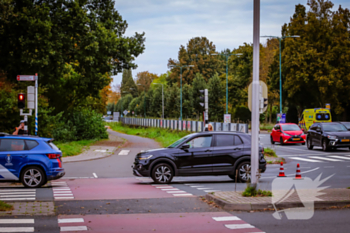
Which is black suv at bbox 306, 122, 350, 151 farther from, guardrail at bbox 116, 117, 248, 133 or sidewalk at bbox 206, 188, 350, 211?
sidewalk at bbox 206, 188, 350, 211

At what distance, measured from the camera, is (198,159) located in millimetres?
15383

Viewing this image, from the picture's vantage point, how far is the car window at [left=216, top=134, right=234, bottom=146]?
15.8 meters

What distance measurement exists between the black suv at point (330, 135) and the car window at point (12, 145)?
19.1 metres

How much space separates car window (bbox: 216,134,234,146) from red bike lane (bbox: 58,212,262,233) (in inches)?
254

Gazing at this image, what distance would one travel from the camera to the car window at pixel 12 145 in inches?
558

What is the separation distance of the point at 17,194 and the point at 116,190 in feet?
9.34

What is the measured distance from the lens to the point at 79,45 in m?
32.1

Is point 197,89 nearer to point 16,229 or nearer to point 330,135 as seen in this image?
point 330,135

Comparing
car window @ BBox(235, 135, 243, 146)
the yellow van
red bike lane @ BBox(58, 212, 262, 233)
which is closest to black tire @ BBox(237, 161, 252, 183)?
car window @ BBox(235, 135, 243, 146)

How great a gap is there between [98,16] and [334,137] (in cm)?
1948

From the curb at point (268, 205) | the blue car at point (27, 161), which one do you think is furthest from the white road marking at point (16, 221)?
the blue car at point (27, 161)

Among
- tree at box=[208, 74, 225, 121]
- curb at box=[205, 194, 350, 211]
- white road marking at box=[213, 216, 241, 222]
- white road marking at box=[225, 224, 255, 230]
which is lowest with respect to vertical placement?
white road marking at box=[213, 216, 241, 222]

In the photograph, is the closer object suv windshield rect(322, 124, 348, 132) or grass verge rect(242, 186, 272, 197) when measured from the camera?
grass verge rect(242, 186, 272, 197)

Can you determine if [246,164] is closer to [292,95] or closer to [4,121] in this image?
[4,121]
